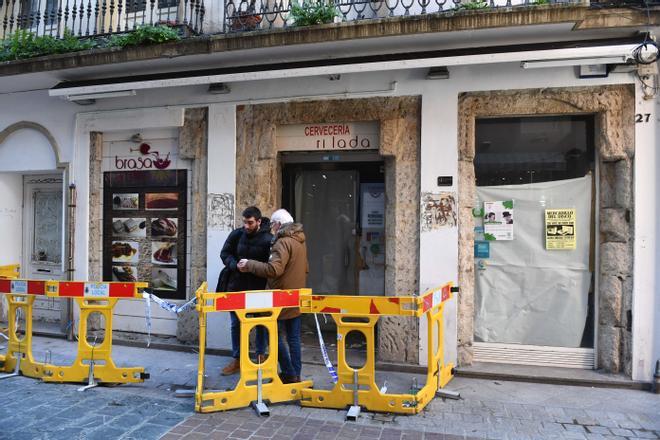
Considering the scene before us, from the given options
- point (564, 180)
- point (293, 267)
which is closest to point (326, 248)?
point (293, 267)

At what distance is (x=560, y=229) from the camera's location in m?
5.96

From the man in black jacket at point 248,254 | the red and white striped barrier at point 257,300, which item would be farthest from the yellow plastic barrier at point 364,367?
the man in black jacket at point 248,254

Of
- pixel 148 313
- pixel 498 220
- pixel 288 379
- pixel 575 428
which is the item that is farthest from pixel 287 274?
pixel 575 428

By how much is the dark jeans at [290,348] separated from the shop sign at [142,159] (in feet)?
10.8

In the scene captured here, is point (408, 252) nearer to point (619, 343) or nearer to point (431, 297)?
point (431, 297)

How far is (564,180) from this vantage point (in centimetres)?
600

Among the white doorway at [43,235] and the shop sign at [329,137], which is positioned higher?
the shop sign at [329,137]

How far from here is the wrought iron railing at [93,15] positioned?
7067 mm

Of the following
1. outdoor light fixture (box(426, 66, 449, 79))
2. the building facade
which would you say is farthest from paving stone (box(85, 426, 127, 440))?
outdoor light fixture (box(426, 66, 449, 79))

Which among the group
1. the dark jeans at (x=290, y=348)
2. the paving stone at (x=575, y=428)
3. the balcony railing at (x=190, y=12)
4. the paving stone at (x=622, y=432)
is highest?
the balcony railing at (x=190, y=12)

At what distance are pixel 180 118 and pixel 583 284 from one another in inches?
224

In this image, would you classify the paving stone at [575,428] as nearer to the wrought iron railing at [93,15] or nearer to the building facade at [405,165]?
the building facade at [405,165]

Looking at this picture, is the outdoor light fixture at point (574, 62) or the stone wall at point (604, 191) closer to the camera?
the outdoor light fixture at point (574, 62)

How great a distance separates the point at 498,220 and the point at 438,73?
196 centimetres
